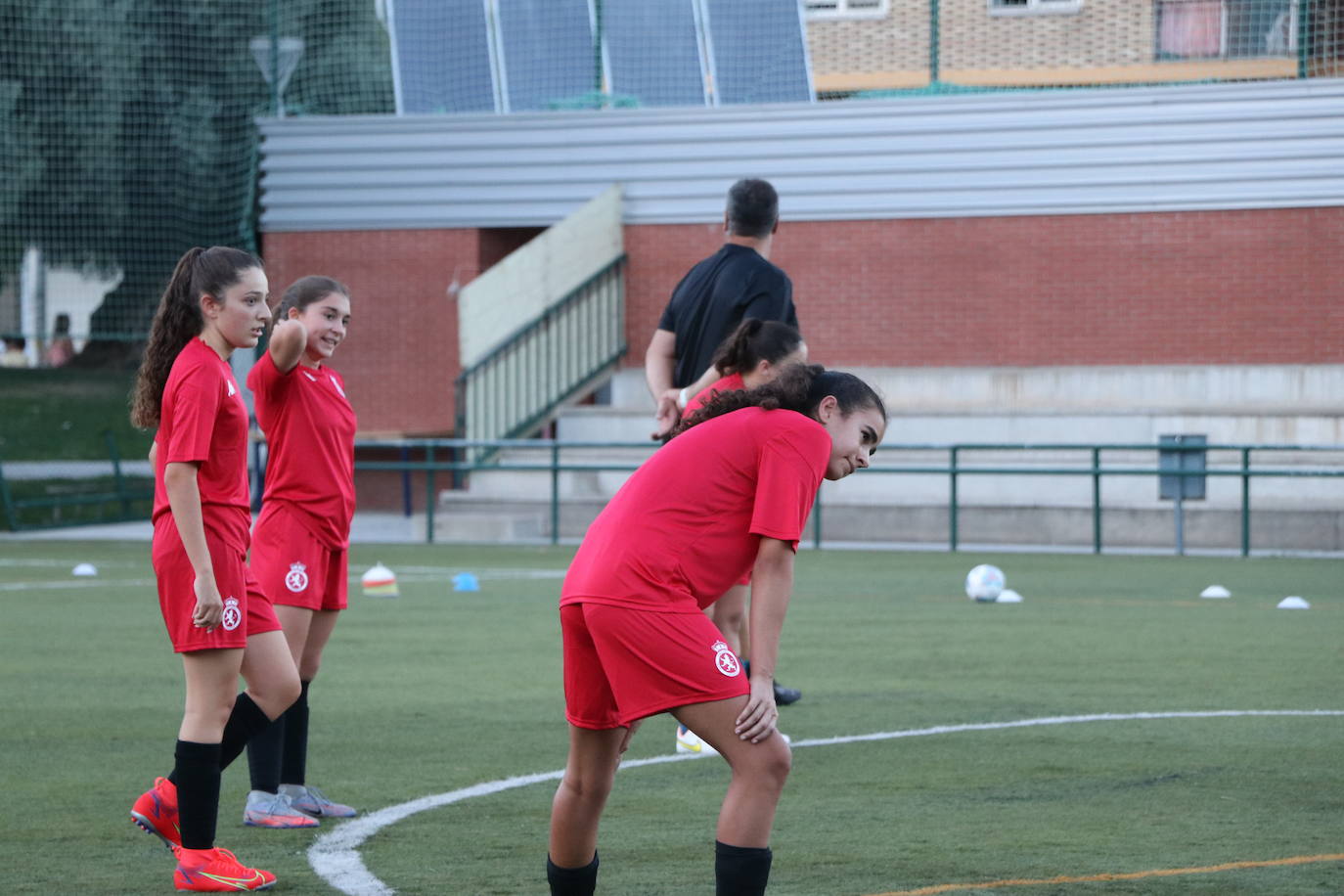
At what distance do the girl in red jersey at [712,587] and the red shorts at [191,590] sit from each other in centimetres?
124

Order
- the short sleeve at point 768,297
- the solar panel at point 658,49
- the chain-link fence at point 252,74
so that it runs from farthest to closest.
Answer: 1. the solar panel at point 658,49
2. the chain-link fence at point 252,74
3. the short sleeve at point 768,297

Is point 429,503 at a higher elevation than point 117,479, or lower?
lower

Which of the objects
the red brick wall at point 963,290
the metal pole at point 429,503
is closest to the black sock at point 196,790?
the metal pole at point 429,503

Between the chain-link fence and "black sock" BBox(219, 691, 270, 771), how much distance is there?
18.8m

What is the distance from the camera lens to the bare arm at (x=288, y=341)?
593cm

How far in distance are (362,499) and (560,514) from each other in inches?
174

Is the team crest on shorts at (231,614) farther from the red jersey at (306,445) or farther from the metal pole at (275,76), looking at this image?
the metal pole at (275,76)

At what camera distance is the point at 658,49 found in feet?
80.3

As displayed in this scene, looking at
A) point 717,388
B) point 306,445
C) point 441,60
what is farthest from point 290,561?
point 441,60

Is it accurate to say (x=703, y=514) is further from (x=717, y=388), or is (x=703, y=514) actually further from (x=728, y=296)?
(x=728, y=296)

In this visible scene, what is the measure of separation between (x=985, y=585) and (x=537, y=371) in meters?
10.8

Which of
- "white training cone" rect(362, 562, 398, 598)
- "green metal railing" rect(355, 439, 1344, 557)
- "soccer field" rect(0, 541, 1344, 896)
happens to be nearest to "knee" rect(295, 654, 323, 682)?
"soccer field" rect(0, 541, 1344, 896)

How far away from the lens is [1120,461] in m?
20.2

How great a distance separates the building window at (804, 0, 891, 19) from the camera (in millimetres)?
24203
